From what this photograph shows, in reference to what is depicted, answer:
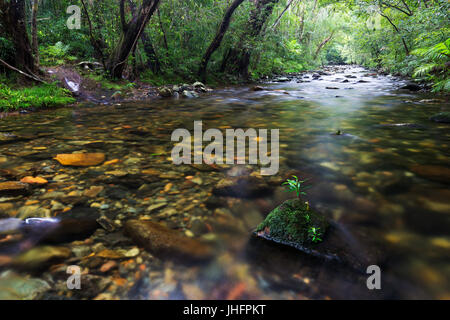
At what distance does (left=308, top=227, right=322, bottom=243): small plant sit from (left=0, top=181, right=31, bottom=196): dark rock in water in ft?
7.07

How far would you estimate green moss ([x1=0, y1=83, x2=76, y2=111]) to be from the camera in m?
5.48

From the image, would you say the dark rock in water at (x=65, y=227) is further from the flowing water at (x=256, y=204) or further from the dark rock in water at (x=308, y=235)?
the dark rock in water at (x=308, y=235)

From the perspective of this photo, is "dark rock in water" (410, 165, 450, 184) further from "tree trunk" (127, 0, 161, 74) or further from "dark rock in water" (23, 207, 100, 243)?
"tree trunk" (127, 0, 161, 74)

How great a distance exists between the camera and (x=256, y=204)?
6.75 feet

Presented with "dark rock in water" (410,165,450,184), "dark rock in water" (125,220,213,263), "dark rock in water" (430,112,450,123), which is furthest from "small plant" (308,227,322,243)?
"dark rock in water" (430,112,450,123)

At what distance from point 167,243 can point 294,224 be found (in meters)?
0.78

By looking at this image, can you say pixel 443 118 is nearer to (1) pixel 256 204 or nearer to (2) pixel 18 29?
(1) pixel 256 204

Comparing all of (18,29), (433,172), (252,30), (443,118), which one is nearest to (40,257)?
(433,172)

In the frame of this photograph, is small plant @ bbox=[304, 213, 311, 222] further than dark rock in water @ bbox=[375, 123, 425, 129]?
No

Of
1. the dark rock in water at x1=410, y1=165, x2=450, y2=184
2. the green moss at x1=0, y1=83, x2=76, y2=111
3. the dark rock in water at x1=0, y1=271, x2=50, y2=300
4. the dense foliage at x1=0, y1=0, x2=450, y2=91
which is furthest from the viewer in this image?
the dense foliage at x1=0, y1=0, x2=450, y2=91

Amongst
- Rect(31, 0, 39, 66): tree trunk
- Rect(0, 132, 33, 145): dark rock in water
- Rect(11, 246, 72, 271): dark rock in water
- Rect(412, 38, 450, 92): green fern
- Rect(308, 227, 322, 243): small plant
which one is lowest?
Rect(11, 246, 72, 271): dark rock in water

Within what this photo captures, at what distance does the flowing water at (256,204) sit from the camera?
131cm
